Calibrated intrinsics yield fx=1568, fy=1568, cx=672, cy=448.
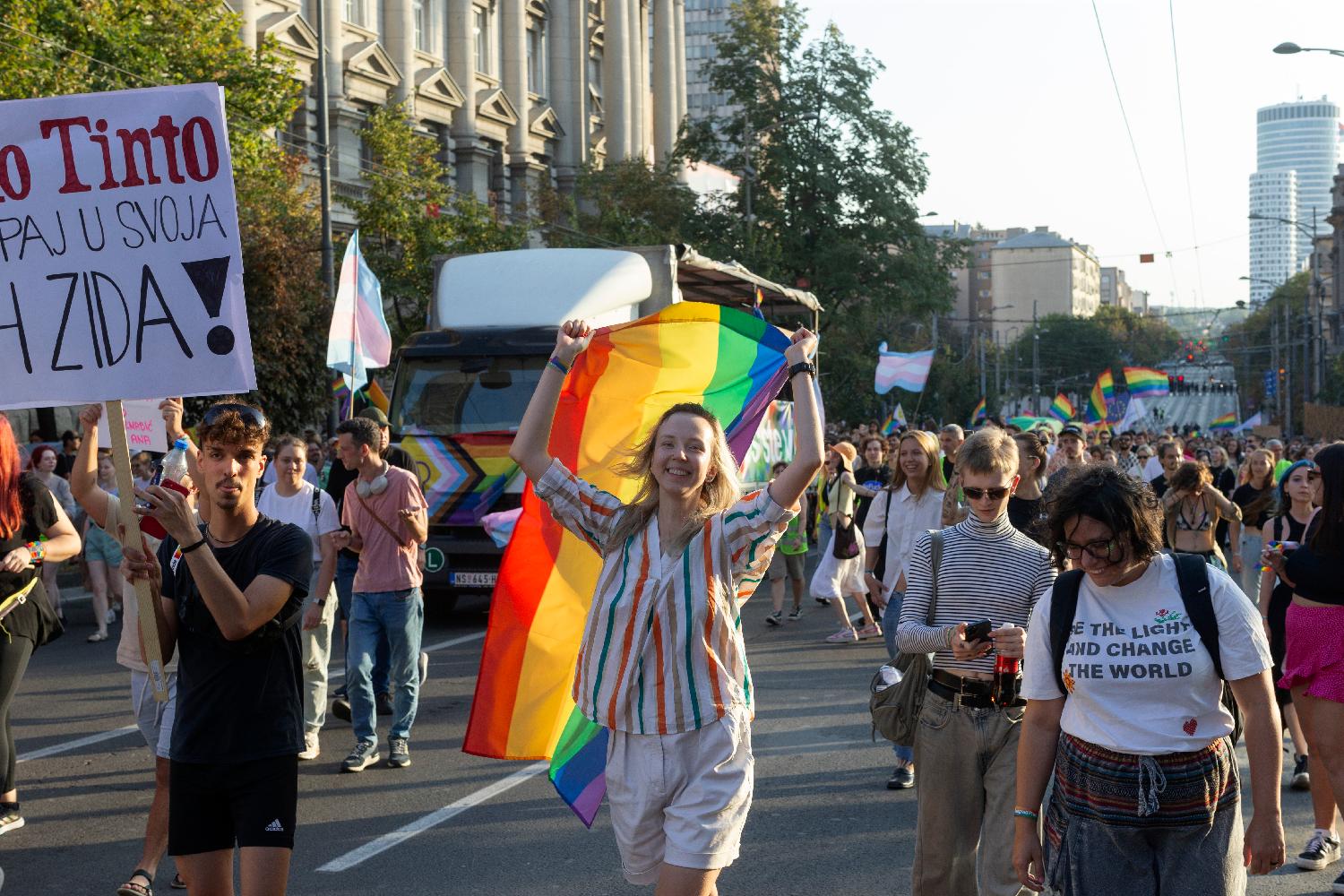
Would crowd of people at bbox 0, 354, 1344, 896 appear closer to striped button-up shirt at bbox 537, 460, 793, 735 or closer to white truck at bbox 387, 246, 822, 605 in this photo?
striped button-up shirt at bbox 537, 460, 793, 735

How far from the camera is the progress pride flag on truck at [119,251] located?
15.5ft

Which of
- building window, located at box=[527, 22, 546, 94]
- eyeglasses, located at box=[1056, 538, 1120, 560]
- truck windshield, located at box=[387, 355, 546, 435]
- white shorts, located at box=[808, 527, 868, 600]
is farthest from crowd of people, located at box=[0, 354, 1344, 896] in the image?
building window, located at box=[527, 22, 546, 94]

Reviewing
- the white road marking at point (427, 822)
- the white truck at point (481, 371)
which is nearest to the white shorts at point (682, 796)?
the white road marking at point (427, 822)

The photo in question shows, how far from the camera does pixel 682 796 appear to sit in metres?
4.22

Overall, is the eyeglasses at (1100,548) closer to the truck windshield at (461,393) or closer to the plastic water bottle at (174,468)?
the plastic water bottle at (174,468)

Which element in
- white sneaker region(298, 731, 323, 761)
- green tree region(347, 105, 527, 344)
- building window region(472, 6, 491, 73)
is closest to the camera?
white sneaker region(298, 731, 323, 761)

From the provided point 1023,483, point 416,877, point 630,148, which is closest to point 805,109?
point 630,148

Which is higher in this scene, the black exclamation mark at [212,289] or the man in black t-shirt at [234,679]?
the black exclamation mark at [212,289]

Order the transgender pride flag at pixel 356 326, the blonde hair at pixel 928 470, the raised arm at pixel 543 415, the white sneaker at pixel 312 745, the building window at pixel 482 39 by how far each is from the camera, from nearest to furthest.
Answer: the raised arm at pixel 543 415 → the blonde hair at pixel 928 470 → the white sneaker at pixel 312 745 → the transgender pride flag at pixel 356 326 → the building window at pixel 482 39

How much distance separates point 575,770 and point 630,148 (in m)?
59.8

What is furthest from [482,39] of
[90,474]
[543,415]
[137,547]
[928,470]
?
[137,547]

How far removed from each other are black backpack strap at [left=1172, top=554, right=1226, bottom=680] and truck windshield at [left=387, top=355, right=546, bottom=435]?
11.1 metres

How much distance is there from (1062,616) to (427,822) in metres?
4.34

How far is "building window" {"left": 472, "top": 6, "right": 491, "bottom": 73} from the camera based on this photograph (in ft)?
176
